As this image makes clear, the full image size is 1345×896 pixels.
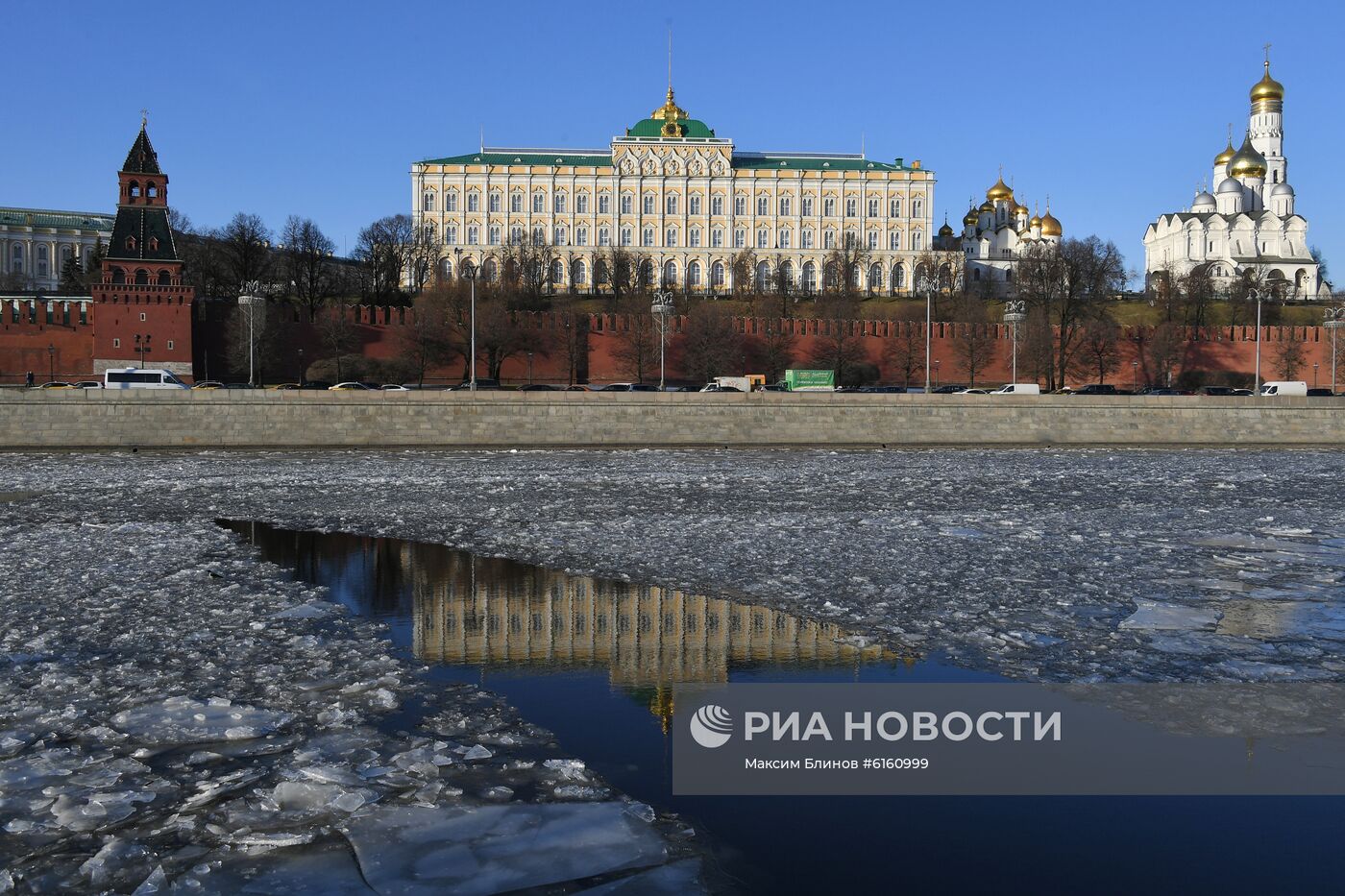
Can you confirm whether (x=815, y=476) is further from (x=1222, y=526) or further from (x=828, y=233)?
(x=828, y=233)

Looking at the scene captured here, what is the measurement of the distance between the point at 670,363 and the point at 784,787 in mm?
47284

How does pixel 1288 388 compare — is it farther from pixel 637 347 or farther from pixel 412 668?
pixel 412 668

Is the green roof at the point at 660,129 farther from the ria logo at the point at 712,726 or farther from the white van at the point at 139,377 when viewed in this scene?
the ria logo at the point at 712,726

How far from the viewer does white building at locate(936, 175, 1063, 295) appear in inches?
3568

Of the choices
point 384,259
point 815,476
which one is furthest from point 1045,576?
point 384,259

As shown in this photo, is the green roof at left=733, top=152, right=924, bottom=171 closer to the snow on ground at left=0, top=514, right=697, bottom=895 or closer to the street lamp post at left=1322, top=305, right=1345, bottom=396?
the street lamp post at left=1322, top=305, right=1345, bottom=396

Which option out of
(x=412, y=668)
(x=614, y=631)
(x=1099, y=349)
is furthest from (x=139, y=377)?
(x=1099, y=349)

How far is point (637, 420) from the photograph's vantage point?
32.0m

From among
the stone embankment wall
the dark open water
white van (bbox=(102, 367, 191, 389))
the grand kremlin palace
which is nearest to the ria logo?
the dark open water

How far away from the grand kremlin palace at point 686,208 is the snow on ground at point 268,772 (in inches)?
3138

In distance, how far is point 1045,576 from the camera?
11.0 m

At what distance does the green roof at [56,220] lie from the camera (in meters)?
103

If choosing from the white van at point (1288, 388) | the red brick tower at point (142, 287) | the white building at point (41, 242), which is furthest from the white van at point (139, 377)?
the white building at point (41, 242)

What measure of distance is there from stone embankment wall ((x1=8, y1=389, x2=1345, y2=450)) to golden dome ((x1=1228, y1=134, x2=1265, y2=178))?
61662 millimetres
